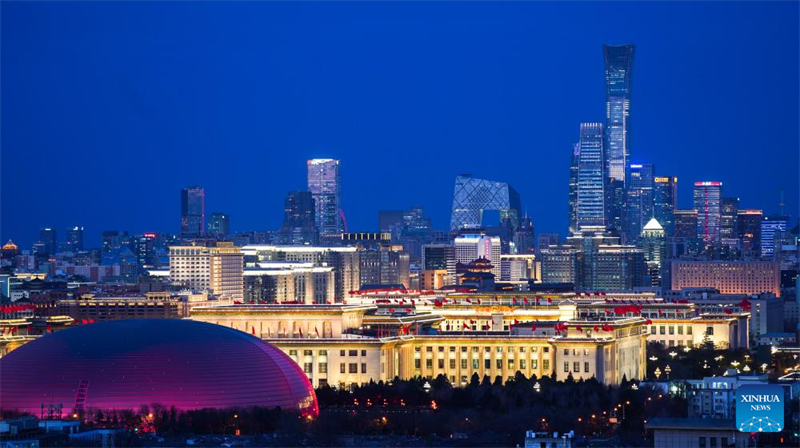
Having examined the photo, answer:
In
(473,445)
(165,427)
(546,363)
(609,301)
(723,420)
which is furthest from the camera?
(609,301)

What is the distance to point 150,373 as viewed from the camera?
116 metres

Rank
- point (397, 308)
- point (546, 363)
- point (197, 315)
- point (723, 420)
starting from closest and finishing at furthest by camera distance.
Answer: point (723, 420) < point (546, 363) < point (197, 315) < point (397, 308)

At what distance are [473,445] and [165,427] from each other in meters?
16.0

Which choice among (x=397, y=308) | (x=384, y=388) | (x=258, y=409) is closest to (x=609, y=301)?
(x=397, y=308)

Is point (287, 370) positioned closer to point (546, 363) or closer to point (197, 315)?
point (546, 363)

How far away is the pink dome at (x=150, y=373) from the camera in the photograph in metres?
114

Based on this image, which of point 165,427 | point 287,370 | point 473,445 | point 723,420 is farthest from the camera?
point 287,370

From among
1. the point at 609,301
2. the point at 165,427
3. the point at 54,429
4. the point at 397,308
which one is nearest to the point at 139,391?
the point at 165,427

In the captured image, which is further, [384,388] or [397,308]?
[397,308]

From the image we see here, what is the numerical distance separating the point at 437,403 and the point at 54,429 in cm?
2719

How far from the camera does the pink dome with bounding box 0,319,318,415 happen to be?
114 m

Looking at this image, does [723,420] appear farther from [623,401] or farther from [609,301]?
[609,301]

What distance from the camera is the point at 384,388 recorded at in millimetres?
126750

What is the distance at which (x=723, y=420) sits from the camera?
94.8 meters
